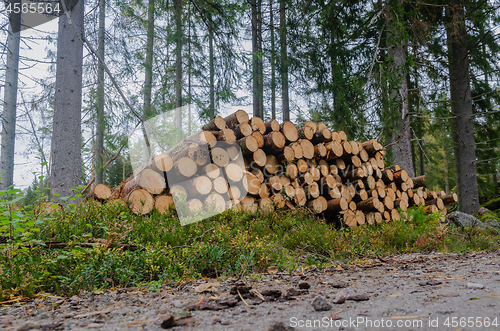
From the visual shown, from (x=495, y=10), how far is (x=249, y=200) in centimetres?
1092

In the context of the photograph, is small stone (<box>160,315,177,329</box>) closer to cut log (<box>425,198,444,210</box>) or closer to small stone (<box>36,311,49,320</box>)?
small stone (<box>36,311,49,320</box>)

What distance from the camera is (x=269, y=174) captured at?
5.45 m

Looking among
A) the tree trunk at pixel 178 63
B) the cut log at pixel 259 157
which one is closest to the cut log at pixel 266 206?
the cut log at pixel 259 157

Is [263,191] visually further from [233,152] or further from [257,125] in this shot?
[257,125]

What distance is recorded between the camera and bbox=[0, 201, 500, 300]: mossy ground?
2375mm

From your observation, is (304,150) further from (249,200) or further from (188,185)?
(188,185)

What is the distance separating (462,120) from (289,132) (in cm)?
761

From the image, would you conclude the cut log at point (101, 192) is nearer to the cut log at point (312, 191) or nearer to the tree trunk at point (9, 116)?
the cut log at point (312, 191)

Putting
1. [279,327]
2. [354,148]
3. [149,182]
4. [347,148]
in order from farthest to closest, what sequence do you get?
[354,148] → [347,148] → [149,182] → [279,327]

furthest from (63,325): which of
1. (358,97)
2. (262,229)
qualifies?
(358,97)

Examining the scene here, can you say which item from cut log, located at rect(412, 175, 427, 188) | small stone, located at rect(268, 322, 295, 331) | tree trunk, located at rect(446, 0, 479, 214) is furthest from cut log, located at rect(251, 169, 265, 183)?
tree trunk, located at rect(446, 0, 479, 214)

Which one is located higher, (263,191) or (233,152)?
(233,152)

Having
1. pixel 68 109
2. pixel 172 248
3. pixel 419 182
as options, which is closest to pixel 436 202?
pixel 419 182

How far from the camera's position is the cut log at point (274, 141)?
529 cm
